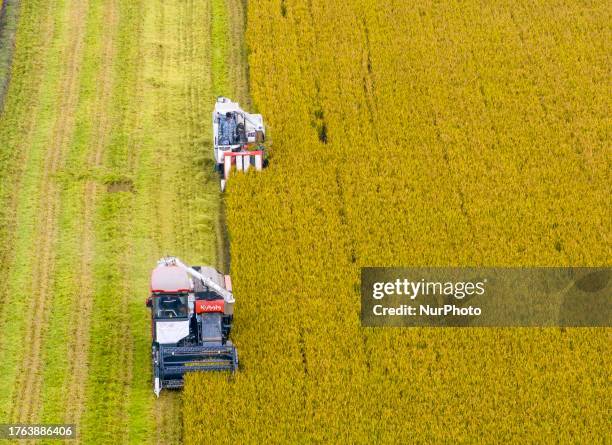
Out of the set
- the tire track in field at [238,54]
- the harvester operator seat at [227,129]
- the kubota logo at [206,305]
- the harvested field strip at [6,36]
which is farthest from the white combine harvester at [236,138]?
the kubota logo at [206,305]

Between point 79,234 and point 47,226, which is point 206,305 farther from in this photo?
point 47,226

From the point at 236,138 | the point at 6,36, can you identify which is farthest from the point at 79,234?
the point at 6,36

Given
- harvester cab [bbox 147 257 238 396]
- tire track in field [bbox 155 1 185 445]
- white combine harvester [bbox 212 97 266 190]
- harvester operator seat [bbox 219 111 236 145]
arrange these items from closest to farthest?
tire track in field [bbox 155 1 185 445] < harvester cab [bbox 147 257 238 396] < white combine harvester [bbox 212 97 266 190] < harvester operator seat [bbox 219 111 236 145]

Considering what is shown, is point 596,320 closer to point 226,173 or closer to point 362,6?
point 226,173

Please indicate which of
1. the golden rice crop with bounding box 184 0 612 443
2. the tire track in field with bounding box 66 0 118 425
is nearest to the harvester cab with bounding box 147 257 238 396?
the golden rice crop with bounding box 184 0 612 443

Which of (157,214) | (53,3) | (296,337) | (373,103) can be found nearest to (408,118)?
(373,103)

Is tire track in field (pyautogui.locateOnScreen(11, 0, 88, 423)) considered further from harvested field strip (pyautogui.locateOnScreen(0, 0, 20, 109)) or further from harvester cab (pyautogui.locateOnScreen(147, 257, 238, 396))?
harvester cab (pyautogui.locateOnScreen(147, 257, 238, 396))

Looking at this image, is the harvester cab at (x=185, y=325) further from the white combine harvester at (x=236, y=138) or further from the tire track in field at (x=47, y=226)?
the white combine harvester at (x=236, y=138)
